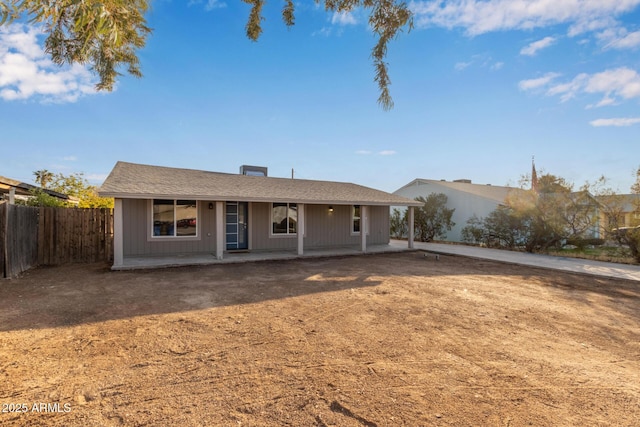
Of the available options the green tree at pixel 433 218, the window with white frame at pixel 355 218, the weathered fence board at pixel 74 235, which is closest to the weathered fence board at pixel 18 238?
the weathered fence board at pixel 74 235

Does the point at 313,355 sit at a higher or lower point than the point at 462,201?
lower

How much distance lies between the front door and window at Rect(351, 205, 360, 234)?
191 inches

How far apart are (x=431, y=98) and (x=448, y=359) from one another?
36.6 feet

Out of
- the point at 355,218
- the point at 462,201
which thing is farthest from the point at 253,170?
the point at 462,201

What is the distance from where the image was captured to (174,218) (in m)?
10.3

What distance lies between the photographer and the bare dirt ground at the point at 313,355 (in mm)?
2467

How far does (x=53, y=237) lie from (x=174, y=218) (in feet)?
10.9

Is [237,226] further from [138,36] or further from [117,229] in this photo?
[138,36]

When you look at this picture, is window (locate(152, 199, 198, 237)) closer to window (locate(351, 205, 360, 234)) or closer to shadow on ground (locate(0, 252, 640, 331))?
shadow on ground (locate(0, 252, 640, 331))

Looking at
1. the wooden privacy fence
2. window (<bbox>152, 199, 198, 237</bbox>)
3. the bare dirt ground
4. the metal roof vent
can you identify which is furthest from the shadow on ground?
the metal roof vent

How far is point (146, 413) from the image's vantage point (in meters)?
2.37

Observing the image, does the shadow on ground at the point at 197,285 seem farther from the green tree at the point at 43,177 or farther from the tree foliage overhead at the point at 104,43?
the green tree at the point at 43,177

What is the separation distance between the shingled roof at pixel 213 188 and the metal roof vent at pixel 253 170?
6.91 feet

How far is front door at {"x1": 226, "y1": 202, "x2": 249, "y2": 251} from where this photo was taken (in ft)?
37.2
